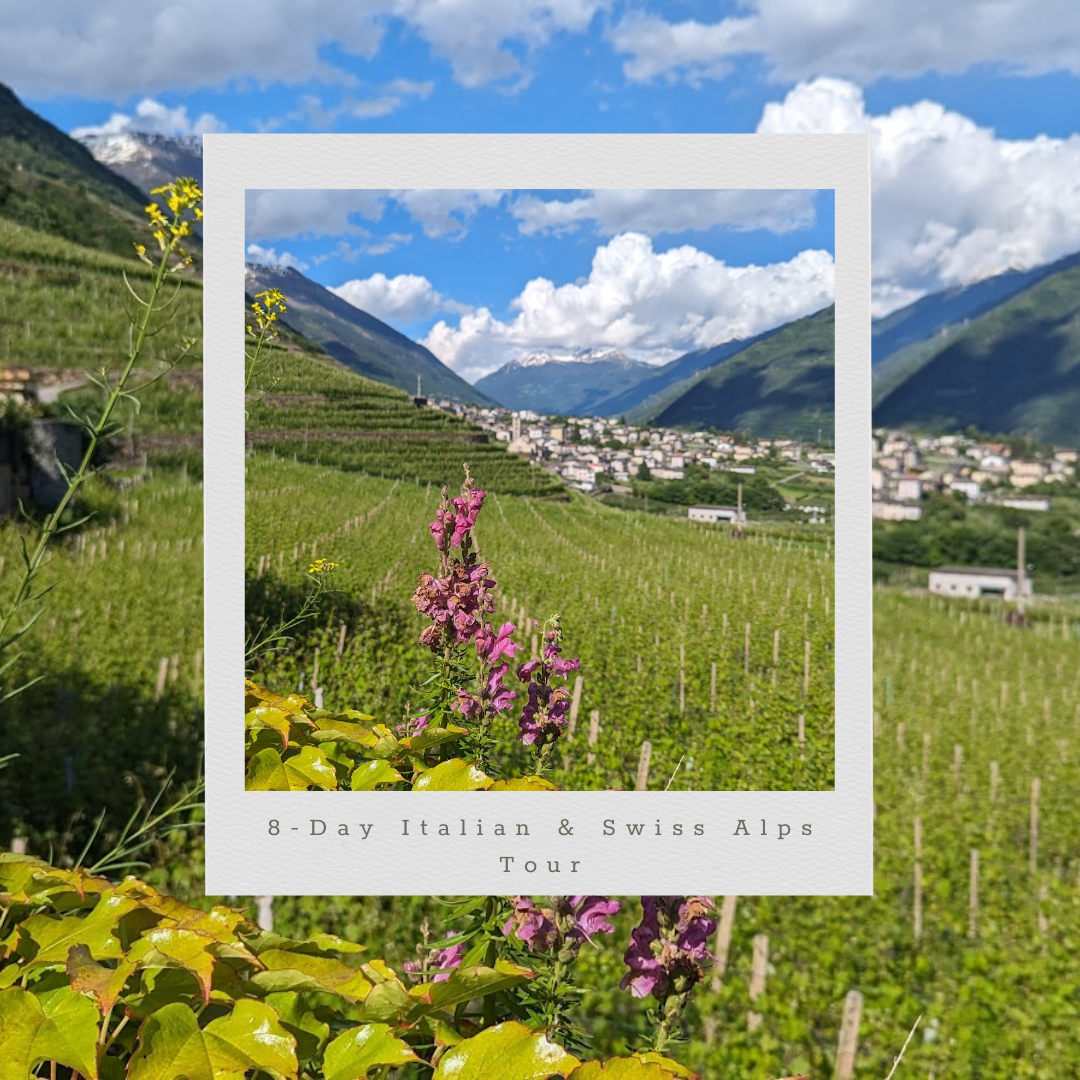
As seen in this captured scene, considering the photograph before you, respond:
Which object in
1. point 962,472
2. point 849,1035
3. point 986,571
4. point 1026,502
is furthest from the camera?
point 1026,502

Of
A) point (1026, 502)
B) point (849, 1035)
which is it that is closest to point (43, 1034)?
point (849, 1035)

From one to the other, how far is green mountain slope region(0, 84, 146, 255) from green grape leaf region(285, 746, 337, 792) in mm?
9971

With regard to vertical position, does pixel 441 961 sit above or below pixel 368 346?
below

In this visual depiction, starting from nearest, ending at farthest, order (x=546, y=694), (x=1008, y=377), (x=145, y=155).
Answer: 1. (x=546, y=694)
2. (x=1008, y=377)
3. (x=145, y=155)

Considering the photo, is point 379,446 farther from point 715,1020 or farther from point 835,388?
point 715,1020

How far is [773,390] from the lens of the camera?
1389mm

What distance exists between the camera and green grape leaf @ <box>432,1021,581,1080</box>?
68 centimetres

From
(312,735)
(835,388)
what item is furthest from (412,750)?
(835,388)

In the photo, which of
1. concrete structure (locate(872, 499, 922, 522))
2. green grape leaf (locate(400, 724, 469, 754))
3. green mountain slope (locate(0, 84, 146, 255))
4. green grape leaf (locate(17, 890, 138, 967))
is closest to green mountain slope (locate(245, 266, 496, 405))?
green grape leaf (locate(400, 724, 469, 754))

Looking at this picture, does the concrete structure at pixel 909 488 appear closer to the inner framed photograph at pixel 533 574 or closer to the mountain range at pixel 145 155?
the inner framed photograph at pixel 533 574

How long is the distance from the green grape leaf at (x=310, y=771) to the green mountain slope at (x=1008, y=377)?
3084 centimetres

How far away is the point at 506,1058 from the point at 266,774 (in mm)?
612

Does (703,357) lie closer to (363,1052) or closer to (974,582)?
(363,1052)

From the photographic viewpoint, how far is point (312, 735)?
120cm
